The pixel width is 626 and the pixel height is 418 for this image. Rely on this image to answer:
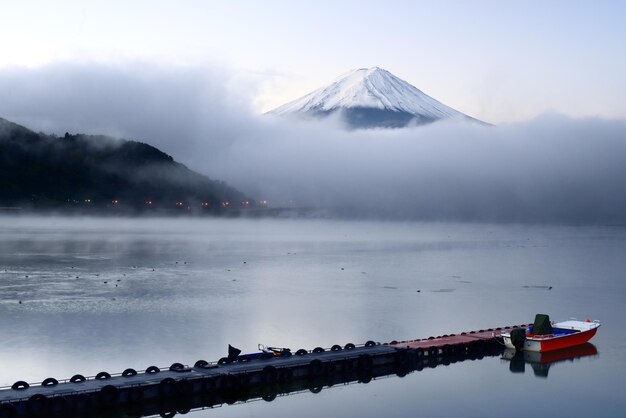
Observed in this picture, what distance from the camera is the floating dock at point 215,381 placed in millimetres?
25812

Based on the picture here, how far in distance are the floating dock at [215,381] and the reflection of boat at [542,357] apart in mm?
1387

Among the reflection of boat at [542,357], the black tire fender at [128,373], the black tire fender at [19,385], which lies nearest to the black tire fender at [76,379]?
the black tire fender at [128,373]

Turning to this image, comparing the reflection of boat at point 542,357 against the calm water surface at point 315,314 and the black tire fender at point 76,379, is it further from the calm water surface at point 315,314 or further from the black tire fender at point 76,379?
the black tire fender at point 76,379

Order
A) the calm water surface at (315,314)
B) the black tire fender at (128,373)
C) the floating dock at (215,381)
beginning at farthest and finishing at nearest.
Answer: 1. the calm water surface at (315,314)
2. the black tire fender at (128,373)
3. the floating dock at (215,381)

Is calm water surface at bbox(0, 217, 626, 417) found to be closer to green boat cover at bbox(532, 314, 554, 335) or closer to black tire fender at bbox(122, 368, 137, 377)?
green boat cover at bbox(532, 314, 554, 335)

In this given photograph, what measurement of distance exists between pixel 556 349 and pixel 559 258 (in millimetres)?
87589

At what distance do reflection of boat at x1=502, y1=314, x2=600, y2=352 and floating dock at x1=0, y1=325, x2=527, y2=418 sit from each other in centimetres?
155

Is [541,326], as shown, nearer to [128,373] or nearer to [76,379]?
[128,373]

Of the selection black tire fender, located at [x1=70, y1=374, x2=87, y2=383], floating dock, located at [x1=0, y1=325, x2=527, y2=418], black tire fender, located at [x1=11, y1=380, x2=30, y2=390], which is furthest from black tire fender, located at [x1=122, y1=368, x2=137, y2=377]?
black tire fender, located at [x1=11, y1=380, x2=30, y2=390]

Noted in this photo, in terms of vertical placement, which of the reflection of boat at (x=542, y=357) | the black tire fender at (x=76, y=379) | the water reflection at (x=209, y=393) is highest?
the black tire fender at (x=76, y=379)

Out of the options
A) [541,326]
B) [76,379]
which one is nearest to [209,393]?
[76,379]

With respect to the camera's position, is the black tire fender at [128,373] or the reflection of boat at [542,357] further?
the reflection of boat at [542,357]

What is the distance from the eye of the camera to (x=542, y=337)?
39812 millimetres

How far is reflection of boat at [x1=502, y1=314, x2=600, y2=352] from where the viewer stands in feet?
130
